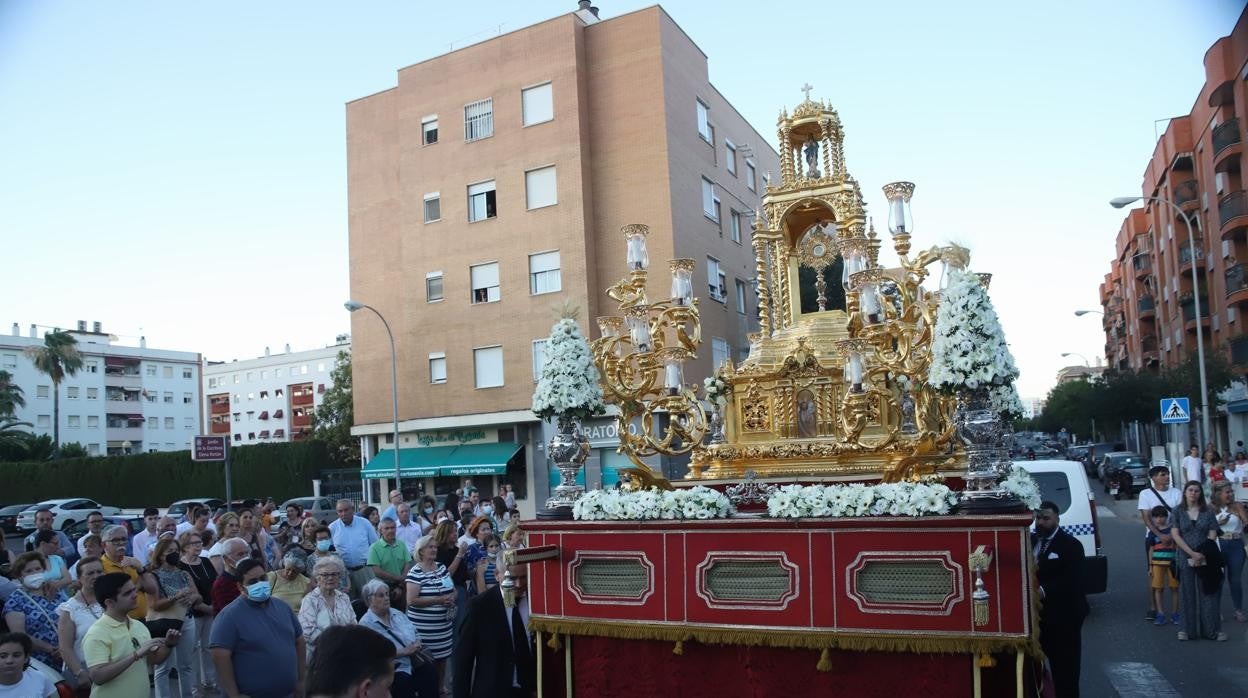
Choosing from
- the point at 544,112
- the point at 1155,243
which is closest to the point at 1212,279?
the point at 1155,243

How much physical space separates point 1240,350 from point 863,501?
35059mm

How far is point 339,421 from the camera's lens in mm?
50031

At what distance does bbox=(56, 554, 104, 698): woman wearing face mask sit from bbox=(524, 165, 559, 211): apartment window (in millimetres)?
23027

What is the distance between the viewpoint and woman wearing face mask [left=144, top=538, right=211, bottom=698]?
873cm

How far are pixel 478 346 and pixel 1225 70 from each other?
28.2m

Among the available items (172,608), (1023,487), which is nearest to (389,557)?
(172,608)

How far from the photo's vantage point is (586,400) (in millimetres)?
8672

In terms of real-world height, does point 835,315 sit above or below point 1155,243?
below

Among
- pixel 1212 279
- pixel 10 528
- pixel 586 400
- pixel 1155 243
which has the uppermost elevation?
pixel 1155 243

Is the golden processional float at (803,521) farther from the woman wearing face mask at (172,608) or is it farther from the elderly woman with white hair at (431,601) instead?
the woman wearing face mask at (172,608)

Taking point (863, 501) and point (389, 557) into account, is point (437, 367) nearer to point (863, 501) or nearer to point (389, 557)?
point (389, 557)

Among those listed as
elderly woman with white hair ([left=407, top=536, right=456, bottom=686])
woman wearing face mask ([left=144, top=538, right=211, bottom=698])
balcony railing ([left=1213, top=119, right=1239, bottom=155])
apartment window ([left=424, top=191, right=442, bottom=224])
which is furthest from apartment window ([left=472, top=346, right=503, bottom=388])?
balcony railing ([left=1213, top=119, right=1239, bottom=155])

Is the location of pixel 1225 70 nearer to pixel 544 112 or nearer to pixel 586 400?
pixel 544 112

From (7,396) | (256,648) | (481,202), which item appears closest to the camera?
(256,648)
